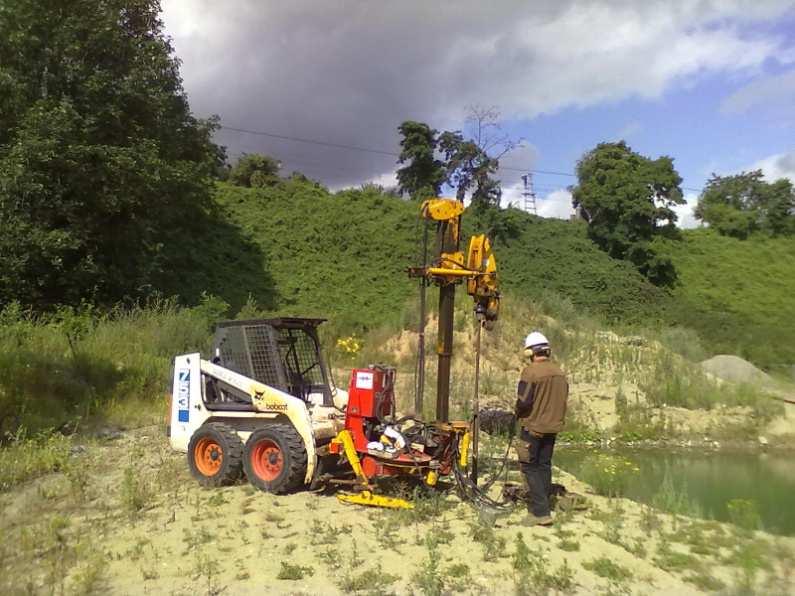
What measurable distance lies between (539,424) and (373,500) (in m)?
1.98

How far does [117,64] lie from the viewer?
17938 mm

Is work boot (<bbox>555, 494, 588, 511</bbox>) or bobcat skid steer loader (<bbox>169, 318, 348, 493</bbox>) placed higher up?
bobcat skid steer loader (<bbox>169, 318, 348, 493</bbox>)

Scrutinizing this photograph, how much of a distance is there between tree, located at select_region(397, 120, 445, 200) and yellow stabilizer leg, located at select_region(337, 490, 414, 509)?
28451 mm

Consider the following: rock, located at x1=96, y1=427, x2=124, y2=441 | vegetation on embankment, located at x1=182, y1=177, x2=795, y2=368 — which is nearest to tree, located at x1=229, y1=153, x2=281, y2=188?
vegetation on embankment, located at x1=182, y1=177, x2=795, y2=368

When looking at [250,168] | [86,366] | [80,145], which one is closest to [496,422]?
[86,366]

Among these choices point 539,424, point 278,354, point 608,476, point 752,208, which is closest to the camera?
point 539,424

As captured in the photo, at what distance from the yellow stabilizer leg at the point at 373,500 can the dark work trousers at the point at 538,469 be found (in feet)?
4.18

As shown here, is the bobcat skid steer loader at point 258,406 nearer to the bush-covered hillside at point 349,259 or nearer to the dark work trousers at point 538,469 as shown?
the dark work trousers at point 538,469

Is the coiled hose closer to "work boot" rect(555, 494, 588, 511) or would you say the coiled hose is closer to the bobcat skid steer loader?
"work boot" rect(555, 494, 588, 511)

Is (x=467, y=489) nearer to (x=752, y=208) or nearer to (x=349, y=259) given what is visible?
(x=349, y=259)

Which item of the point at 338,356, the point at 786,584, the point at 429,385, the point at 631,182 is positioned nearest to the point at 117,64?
the point at 338,356

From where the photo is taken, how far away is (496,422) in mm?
13219

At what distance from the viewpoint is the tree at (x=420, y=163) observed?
35125mm

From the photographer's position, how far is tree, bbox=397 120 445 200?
35.1 m
